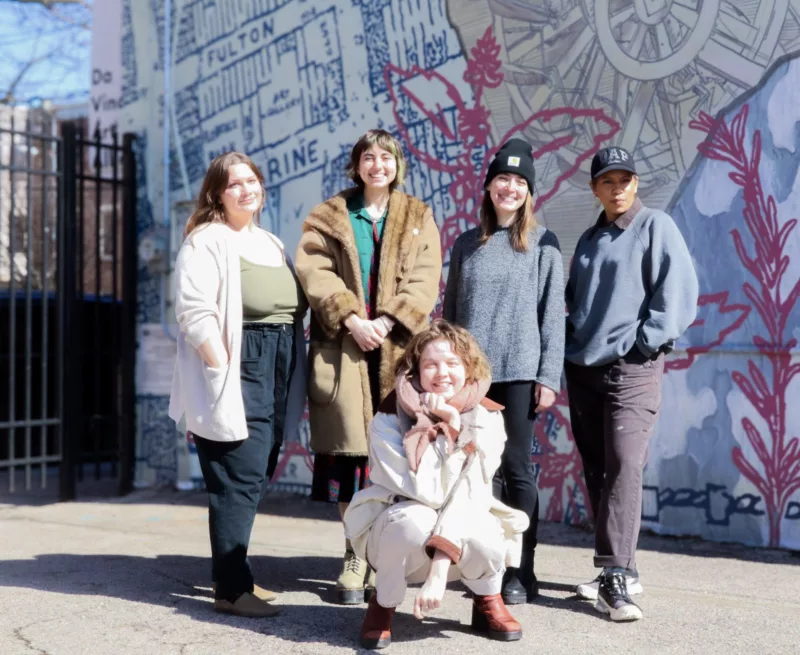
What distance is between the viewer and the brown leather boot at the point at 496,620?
3502 millimetres

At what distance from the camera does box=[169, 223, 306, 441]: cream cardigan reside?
3840mm

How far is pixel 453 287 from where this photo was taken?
4.20 metres

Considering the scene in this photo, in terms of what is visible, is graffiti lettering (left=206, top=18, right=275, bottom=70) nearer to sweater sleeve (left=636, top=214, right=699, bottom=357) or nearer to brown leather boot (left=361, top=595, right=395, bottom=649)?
sweater sleeve (left=636, top=214, right=699, bottom=357)

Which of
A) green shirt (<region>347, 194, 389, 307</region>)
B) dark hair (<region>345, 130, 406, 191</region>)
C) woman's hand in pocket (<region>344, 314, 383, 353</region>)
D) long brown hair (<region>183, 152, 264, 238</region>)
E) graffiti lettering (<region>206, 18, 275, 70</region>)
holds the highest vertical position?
graffiti lettering (<region>206, 18, 275, 70</region>)

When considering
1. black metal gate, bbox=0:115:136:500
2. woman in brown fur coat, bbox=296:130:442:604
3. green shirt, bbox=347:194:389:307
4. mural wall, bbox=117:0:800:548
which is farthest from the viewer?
black metal gate, bbox=0:115:136:500

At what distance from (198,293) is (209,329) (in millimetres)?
157

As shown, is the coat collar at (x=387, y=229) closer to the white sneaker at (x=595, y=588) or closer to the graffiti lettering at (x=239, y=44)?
the white sneaker at (x=595, y=588)

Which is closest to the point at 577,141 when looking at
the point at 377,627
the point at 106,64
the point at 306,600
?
the point at 306,600

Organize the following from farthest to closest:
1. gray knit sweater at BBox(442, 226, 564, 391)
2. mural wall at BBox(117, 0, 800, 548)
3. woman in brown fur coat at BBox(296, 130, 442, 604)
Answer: mural wall at BBox(117, 0, 800, 548) < woman in brown fur coat at BBox(296, 130, 442, 604) < gray knit sweater at BBox(442, 226, 564, 391)

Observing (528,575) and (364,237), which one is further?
(364,237)

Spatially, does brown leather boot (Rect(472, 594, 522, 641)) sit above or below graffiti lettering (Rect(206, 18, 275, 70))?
below

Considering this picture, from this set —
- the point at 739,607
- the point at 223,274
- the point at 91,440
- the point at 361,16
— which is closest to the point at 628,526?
the point at 739,607

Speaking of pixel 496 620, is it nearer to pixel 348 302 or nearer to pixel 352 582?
pixel 352 582

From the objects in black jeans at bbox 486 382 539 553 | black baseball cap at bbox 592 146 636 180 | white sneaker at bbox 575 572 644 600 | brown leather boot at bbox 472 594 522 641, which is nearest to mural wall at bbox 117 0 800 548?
white sneaker at bbox 575 572 644 600
